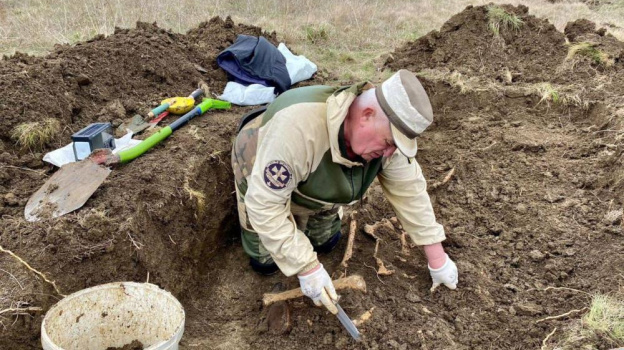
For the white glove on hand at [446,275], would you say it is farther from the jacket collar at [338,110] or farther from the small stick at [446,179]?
the small stick at [446,179]

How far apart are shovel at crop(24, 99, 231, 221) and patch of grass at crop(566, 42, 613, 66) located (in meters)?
4.78

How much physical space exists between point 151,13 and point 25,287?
662 centimetres

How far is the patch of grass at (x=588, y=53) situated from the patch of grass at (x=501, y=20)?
0.76 meters

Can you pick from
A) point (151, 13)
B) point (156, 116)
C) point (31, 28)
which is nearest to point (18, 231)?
point (156, 116)

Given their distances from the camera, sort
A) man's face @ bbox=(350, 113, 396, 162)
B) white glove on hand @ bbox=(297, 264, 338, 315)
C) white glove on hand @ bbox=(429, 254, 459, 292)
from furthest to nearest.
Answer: white glove on hand @ bbox=(429, 254, 459, 292) < white glove on hand @ bbox=(297, 264, 338, 315) < man's face @ bbox=(350, 113, 396, 162)

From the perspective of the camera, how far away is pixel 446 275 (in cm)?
280

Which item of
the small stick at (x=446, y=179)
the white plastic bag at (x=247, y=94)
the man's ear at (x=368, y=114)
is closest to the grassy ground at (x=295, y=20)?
the white plastic bag at (x=247, y=94)

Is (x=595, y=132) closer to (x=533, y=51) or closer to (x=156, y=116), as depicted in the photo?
(x=533, y=51)

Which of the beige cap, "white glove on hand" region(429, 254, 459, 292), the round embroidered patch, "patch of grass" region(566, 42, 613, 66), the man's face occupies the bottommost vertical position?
"white glove on hand" region(429, 254, 459, 292)

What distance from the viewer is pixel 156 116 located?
12.9ft

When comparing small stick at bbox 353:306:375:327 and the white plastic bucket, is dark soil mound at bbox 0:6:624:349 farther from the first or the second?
the white plastic bucket

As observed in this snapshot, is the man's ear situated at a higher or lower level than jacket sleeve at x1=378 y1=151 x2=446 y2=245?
higher

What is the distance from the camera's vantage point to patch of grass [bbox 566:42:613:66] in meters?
5.55

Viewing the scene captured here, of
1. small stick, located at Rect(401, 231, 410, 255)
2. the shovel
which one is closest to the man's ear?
small stick, located at Rect(401, 231, 410, 255)
